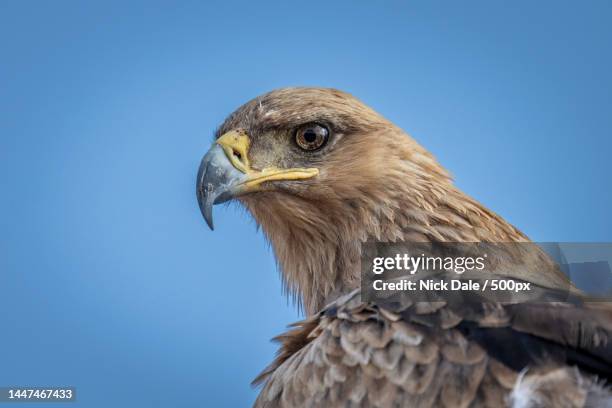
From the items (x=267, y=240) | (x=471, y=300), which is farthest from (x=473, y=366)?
(x=267, y=240)

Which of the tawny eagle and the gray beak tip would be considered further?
A: the gray beak tip

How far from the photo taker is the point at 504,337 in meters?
2.17

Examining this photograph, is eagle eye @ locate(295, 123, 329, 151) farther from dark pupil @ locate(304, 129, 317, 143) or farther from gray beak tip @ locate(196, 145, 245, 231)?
gray beak tip @ locate(196, 145, 245, 231)

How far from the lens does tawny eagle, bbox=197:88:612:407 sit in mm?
2109

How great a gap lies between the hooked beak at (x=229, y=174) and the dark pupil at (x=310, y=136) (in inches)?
4.5

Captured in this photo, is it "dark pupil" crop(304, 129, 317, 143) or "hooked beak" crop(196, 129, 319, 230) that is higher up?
"dark pupil" crop(304, 129, 317, 143)

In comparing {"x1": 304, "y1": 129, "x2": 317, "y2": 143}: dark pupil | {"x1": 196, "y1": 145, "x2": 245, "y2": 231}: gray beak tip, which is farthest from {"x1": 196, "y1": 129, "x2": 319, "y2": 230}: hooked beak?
{"x1": 304, "y1": 129, "x2": 317, "y2": 143}: dark pupil

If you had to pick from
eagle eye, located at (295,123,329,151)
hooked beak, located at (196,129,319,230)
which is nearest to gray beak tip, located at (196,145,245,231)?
hooked beak, located at (196,129,319,230)

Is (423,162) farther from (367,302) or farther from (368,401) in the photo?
(368,401)

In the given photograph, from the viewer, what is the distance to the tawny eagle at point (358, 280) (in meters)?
2.11

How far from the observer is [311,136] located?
2.93 metres

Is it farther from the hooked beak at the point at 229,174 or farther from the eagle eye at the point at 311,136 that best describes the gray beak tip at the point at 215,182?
the eagle eye at the point at 311,136

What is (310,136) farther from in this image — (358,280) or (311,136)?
(358,280)

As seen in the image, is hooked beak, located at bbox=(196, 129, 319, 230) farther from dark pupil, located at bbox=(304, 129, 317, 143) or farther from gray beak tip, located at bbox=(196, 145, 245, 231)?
dark pupil, located at bbox=(304, 129, 317, 143)
